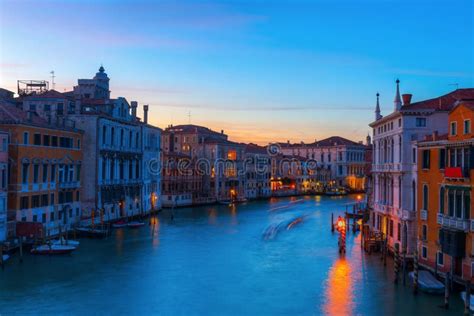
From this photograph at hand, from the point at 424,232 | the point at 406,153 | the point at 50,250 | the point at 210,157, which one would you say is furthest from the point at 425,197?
the point at 210,157

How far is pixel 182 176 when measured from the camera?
4594cm

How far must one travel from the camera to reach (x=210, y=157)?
171 feet

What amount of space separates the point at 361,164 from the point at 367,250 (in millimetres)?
58162

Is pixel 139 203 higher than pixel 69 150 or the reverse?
the reverse

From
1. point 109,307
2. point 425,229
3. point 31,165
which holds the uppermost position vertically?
point 31,165

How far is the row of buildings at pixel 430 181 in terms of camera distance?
46.6 feet

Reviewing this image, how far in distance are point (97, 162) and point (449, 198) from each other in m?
18.0


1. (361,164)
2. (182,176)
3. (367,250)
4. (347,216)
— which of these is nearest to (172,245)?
(367,250)

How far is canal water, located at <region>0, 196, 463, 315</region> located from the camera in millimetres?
13734

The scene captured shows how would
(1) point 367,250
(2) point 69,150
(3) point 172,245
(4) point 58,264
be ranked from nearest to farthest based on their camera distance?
(4) point 58,264
(1) point 367,250
(3) point 172,245
(2) point 69,150

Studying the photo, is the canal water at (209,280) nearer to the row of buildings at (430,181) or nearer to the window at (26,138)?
the row of buildings at (430,181)

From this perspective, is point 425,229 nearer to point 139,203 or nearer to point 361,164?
point 139,203

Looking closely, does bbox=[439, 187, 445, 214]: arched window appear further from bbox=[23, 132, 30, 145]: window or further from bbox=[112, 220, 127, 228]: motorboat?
bbox=[112, 220, 127, 228]: motorboat

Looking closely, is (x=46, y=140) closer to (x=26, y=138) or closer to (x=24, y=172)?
(x=26, y=138)
